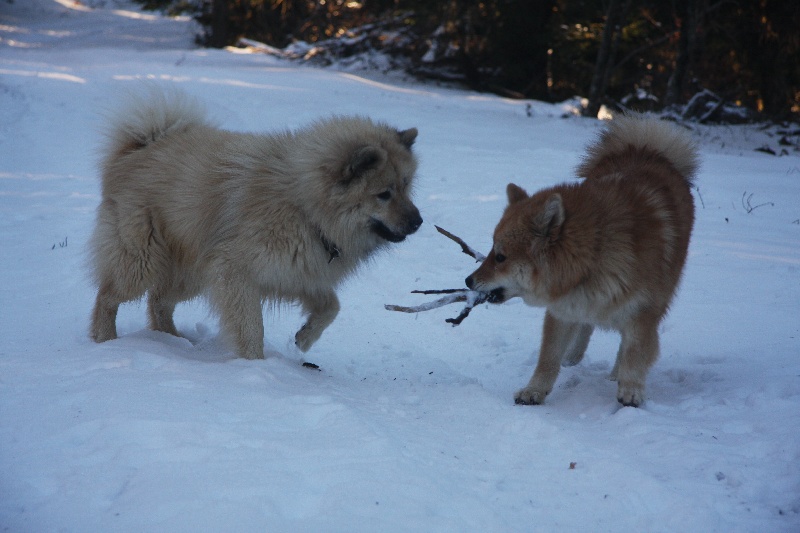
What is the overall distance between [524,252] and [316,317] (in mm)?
1748

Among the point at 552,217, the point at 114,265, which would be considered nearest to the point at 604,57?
the point at 552,217

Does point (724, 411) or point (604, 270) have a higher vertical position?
point (604, 270)

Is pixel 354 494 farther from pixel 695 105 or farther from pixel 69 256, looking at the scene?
pixel 695 105

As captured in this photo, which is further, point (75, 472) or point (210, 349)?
point (210, 349)

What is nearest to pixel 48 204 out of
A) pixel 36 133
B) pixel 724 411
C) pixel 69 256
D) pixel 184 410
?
pixel 69 256

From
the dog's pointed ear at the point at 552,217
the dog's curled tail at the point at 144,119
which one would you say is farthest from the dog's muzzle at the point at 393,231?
the dog's curled tail at the point at 144,119

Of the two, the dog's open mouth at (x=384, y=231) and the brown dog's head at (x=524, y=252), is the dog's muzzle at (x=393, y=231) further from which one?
the brown dog's head at (x=524, y=252)

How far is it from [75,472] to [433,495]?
136 cm

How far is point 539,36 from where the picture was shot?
1530cm

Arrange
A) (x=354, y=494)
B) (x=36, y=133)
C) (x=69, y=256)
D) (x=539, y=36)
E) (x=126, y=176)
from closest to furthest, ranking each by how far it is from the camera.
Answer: (x=354, y=494), (x=126, y=176), (x=69, y=256), (x=36, y=133), (x=539, y=36)

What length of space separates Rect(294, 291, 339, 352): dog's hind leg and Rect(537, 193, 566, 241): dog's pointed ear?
1.76 metres

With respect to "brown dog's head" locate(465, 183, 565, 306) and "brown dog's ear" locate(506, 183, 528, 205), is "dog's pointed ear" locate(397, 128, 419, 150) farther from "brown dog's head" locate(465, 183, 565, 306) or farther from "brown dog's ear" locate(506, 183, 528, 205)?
"brown dog's head" locate(465, 183, 565, 306)

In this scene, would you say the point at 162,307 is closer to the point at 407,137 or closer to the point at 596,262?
the point at 407,137

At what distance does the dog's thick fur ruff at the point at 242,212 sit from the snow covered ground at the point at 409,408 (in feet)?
1.32
